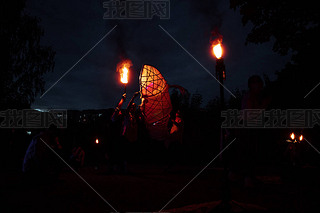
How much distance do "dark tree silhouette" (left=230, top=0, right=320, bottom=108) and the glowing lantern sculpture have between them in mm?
5529

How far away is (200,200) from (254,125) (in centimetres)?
164

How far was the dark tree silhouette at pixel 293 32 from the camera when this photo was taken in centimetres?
977

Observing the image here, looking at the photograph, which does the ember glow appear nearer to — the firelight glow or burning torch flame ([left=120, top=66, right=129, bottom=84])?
burning torch flame ([left=120, top=66, right=129, bottom=84])

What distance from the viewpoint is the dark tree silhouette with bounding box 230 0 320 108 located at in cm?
977

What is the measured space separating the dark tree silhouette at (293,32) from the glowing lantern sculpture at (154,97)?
218 inches

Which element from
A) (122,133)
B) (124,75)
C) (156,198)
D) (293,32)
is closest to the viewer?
(156,198)

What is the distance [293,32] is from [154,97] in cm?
822

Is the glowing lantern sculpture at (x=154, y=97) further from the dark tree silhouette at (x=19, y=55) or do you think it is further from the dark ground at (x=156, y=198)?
the dark tree silhouette at (x=19, y=55)

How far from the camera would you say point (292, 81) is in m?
11.4

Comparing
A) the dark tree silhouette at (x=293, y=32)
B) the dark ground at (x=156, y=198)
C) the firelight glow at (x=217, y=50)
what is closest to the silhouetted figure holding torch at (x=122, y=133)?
the dark ground at (x=156, y=198)

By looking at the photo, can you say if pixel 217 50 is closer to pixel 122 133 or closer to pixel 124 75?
pixel 124 75

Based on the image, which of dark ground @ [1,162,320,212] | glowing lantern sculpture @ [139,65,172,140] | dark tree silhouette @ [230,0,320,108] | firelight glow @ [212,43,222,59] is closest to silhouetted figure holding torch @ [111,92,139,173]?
glowing lantern sculpture @ [139,65,172,140]

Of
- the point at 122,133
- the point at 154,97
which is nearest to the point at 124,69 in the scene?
the point at 154,97

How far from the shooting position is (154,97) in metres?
7.10
